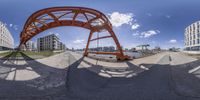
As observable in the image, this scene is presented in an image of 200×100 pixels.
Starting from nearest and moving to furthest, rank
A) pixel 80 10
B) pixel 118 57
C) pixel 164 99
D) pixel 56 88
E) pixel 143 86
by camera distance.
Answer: pixel 164 99 → pixel 56 88 → pixel 143 86 → pixel 80 10 → pixel 118 57

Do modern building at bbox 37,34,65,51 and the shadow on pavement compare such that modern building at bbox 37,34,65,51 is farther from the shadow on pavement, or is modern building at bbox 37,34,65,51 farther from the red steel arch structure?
the shadow on pavement

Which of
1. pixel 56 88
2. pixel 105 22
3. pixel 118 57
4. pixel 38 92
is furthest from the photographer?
pixel 118 57

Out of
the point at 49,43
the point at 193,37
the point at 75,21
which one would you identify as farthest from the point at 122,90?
the point at 49,43

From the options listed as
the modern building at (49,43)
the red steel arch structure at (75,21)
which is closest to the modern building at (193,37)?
the red steel arch structure at (75,21)

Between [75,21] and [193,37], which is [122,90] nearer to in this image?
[75,21]

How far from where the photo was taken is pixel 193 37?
63.1 meters

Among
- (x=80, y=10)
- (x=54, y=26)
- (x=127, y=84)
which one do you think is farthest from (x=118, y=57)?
(x=127, y=84)

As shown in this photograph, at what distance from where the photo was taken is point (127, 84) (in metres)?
7.04

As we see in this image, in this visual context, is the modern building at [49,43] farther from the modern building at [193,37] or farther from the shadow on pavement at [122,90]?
the shadow on pavement at [122,90]

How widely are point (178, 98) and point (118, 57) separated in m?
12.3

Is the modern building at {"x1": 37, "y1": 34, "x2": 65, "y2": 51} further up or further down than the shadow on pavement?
further up

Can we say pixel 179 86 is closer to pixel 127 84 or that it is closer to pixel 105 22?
pixel 127 84

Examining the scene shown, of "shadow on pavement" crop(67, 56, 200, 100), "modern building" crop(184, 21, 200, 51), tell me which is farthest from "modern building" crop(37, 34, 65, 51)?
"shadow on pavement" crop(67, 56, 200, 100)

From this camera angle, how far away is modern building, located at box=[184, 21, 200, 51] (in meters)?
58.4
